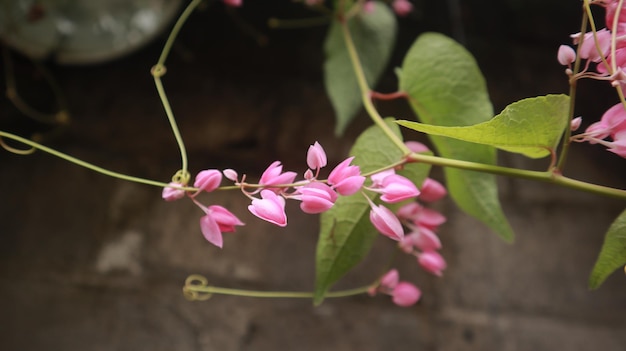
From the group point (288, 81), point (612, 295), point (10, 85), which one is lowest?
point (612, 295)

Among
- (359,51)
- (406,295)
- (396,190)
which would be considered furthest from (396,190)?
(359,51)

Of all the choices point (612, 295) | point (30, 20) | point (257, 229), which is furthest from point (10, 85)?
point (612, 295)

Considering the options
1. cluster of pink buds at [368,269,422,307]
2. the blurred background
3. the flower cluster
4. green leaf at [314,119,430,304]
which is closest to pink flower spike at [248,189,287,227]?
the flower cluster

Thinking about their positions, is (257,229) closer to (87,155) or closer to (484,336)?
(87,155)

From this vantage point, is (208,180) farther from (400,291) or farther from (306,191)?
(400,291)

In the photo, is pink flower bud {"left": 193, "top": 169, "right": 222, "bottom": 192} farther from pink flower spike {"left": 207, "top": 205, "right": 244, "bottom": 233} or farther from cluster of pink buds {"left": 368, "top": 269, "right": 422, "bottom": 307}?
cluster of pink buds {"left": 368, "top": 269, "right": 422, "bottom": 307}

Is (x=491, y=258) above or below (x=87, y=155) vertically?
below
